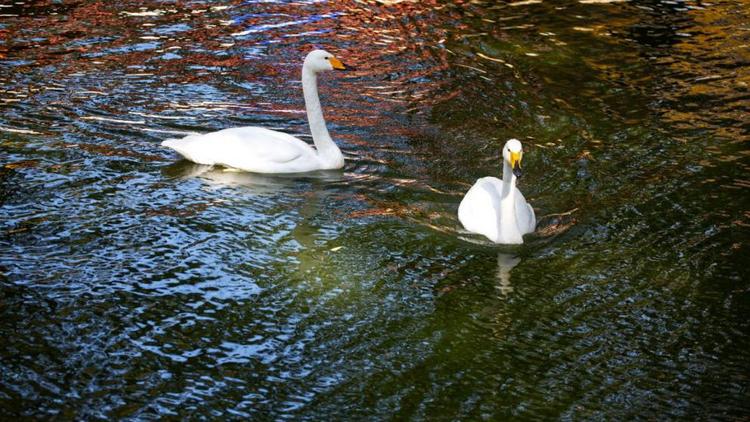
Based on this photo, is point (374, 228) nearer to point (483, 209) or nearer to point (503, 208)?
point (483, 209)

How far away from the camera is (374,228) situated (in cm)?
915

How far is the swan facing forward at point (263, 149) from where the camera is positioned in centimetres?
1017

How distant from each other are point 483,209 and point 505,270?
30.6 inches

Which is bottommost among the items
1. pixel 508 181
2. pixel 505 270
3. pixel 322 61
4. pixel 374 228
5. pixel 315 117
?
pixel 505 270

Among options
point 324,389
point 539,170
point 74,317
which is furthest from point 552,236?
point 74,317

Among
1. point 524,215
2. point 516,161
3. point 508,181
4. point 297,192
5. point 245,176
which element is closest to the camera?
point 516,161

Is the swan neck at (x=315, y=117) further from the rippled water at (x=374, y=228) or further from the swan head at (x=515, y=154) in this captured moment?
the swan head at (x=515, y=154)

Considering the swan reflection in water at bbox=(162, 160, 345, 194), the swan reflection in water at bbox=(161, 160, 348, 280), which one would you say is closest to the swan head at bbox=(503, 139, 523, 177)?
the swan reflection in water at bbox=(161, 160, 348, 280)

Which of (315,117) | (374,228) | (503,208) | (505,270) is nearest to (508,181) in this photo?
(503,208)

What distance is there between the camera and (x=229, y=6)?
1608cm

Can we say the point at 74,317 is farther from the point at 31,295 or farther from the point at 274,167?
the point at 274,167

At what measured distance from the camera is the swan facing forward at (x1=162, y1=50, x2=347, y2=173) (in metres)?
10.2

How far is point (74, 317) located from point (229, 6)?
9502 mm

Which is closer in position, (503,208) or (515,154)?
(515,154)
